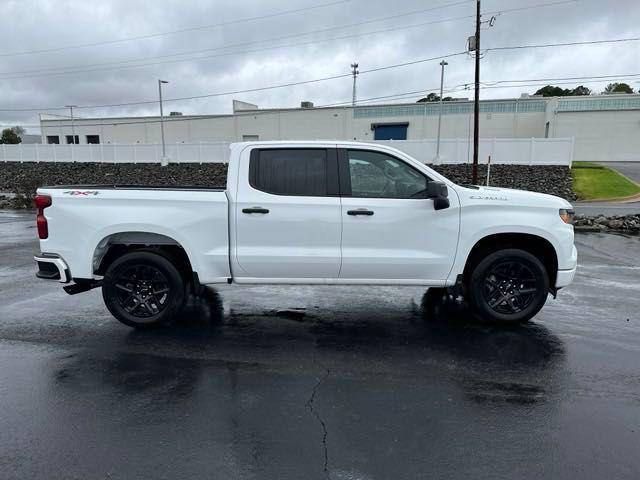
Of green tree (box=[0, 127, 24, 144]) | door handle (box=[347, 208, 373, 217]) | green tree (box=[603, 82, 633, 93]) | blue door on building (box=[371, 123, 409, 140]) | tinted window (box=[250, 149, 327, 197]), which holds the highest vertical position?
green tree (box=[603, 82, 633, 93])

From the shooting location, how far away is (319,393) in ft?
13.1

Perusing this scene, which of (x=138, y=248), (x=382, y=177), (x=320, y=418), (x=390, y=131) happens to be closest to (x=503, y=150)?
(x=390, y=131)

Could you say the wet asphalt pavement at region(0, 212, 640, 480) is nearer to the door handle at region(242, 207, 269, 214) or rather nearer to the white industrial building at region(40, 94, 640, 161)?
the door handle at region(242, 207, 269, 214)

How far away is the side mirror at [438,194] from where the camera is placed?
16.3ft

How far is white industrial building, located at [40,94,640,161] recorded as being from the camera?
4544 centimetres

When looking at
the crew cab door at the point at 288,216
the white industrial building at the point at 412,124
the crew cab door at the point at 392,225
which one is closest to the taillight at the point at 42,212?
the crew cab door at the point at 288,216

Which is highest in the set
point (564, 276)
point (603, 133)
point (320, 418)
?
point (603, 133)

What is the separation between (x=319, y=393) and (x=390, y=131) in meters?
53.0

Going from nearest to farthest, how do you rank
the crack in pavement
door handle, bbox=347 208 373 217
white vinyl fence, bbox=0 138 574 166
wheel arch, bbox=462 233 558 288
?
the crack in pavement
door handle, bbox=347 208 373 217
wheel arch, bbox=462 233 558 288
white vinyl fence, bbox=0 138 574 166

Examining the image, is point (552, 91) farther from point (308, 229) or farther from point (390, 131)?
point (308, 229)

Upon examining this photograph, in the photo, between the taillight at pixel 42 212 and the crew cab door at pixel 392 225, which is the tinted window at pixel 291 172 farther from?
the taillight at pixel 42 212

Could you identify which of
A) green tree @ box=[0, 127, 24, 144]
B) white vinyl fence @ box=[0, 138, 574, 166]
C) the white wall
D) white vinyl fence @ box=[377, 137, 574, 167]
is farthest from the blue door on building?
green tree @ box=[0, 127, 24, 144]

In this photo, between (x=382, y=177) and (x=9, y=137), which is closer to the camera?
(x=382, y=177)

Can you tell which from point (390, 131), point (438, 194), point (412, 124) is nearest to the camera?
point (438, 194)
